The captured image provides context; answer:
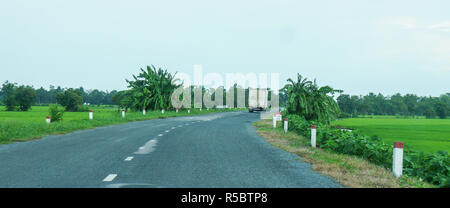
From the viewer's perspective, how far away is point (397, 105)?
134 meters

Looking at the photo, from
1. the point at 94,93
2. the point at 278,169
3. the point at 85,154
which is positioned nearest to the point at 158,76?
the point at 85,154

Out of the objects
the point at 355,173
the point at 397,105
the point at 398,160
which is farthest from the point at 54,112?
the point at 397,105

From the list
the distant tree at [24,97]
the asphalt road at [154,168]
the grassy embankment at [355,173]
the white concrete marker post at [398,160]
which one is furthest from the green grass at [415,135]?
the distant tree at [24,97]

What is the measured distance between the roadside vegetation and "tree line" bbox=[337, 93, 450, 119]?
78.3 meters

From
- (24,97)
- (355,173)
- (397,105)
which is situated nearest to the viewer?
(355,173)

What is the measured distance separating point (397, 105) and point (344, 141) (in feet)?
446

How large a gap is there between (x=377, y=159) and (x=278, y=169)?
11.6 feet

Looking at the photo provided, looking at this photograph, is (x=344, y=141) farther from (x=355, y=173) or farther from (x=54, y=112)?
(x=54, y=112)

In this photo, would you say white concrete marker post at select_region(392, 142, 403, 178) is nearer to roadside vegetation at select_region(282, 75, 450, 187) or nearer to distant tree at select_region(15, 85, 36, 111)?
roadside vegetation at select_region(282, 75, 450, 187)
